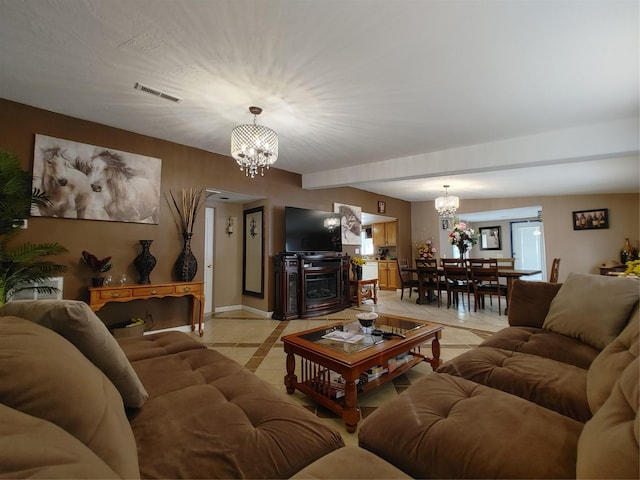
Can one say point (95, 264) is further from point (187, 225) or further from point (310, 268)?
point (310, 268)

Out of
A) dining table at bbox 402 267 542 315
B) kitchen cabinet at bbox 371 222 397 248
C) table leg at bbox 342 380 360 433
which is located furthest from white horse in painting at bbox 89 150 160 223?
kitchen cabinet at bbox 371 222 397 248

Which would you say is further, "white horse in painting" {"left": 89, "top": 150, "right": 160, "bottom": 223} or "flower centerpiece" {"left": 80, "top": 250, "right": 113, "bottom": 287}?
"white horse in painting" {"left": 89, "top": 150, "right": 160, "bottom": 223}

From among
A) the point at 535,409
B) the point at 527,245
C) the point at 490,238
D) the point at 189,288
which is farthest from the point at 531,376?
the point at 490,238

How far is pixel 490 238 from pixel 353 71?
8.70 m

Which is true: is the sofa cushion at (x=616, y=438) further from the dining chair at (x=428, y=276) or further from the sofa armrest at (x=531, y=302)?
the dining chair at (x=428, y=276)

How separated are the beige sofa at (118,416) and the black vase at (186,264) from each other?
2539 millimetres

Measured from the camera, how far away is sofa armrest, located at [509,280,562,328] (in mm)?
2152

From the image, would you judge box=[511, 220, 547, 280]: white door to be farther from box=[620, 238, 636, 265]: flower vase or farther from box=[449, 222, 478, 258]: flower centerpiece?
box=[449, 222, 478, 258]: flower centerpiece

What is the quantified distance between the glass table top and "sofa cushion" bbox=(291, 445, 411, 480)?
100 centimetres

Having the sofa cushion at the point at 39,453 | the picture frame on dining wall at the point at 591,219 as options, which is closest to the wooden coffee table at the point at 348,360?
the sofa cushion at the point at 39,453

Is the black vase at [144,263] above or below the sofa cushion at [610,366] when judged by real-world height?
above

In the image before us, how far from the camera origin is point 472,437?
931 mm

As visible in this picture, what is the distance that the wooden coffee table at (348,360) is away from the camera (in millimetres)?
1713

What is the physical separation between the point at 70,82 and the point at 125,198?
4.32 ft
